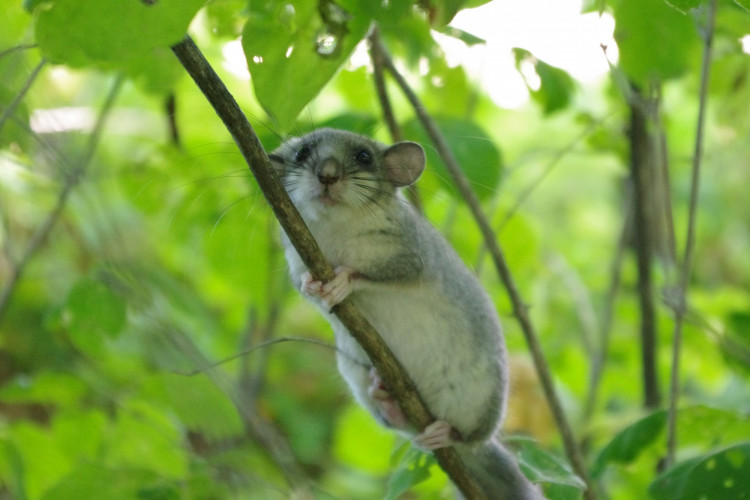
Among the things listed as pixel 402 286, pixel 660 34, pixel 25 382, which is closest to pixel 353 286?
pixel 402 286

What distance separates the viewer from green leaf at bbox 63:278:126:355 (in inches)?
85.7

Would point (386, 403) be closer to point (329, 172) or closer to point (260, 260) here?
point (329, 172)

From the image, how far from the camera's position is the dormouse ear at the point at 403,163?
2.20 meters

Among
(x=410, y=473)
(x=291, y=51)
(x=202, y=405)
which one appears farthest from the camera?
(x=202, y=405)

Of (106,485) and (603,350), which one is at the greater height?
(106,485)

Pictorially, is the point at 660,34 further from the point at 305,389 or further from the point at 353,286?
the point at 305,389

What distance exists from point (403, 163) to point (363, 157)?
126 millimetres

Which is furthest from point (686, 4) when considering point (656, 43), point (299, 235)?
point (656, 43)

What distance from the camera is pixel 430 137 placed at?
7.65 feet

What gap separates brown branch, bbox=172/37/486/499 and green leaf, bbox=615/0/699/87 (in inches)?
38.9

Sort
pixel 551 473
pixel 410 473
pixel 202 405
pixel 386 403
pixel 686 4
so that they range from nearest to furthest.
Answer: pixel 686 4 < pixel 551 473 < pixel 410 473 < pixel 202 405 < pixel 386 403

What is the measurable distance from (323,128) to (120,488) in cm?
121

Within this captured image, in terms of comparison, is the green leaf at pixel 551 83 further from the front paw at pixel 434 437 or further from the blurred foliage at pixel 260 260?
the front paw at pixel 434 437

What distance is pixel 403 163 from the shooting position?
224cm
